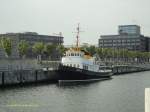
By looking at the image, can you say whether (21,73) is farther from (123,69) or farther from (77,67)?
(123,69)

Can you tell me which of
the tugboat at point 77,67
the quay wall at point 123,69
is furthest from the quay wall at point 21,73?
the quay wall at point 123,69

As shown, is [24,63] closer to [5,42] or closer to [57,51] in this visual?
[5,42]

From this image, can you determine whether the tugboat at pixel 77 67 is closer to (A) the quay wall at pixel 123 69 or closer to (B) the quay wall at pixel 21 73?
(B) the quay wall at pixel 21 73

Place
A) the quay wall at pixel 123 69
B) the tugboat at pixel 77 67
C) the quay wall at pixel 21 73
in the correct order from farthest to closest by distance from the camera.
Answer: the quay wall at pixel 123 69 < the tugboat at pixel 77 67 < the quay wall at pixel 21 73

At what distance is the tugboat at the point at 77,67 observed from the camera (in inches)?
2731

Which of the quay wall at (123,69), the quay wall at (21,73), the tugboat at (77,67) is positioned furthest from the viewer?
the quay wall at (123,69)

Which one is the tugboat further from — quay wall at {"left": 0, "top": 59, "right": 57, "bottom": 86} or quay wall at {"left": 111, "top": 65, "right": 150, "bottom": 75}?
quay wall at {"left": 111, "top": 65, "right": 150, "bottom": 75}

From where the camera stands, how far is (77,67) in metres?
72.2

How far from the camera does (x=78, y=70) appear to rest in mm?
70375

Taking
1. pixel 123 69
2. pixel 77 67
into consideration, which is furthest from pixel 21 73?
pixel 123 69

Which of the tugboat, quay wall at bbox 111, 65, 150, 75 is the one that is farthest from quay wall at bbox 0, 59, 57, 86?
quay wall at bbox 111, 65, 150, 75

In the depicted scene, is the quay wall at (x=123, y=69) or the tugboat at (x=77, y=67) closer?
the tugboat at (x=77, y=67)

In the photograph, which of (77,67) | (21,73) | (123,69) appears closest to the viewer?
(21,73)

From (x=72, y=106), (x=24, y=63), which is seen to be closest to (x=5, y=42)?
(x=24, y=63)
